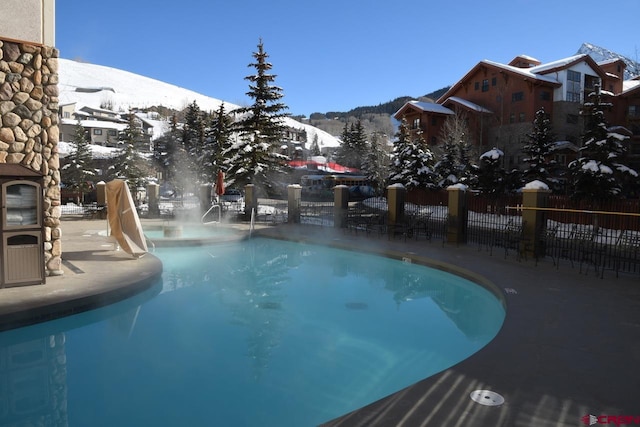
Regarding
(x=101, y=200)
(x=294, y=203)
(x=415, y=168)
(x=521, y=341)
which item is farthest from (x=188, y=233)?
(x=415, y=168)

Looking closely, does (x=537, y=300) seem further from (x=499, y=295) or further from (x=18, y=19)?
(x=18, y=19)

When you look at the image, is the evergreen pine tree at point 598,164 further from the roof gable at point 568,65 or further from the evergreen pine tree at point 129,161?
the evergreen pine tree at point 129,161

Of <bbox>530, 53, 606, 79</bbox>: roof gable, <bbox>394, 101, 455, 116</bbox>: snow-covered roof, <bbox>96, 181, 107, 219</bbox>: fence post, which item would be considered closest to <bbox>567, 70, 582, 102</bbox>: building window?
<bbox>530, 53, 606, 79</bbox>: roof gable

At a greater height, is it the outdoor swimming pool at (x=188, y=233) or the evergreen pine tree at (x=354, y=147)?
the evergreen pine tree at (x=354, y=147)

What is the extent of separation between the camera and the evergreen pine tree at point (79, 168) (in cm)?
2988

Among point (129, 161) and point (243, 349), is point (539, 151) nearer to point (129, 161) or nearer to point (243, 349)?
point (243, 349)

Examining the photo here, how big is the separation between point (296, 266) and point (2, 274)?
23.4ft

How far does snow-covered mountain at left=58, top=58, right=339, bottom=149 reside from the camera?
138500mm

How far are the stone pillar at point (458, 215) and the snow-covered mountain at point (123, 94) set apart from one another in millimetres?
106431

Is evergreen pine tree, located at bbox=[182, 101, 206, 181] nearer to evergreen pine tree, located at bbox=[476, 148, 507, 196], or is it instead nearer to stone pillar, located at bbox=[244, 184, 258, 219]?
stone pillar, located at bbox=[244, 184, 258, 219]

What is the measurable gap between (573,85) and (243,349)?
130 ft

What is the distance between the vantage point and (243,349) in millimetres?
6484

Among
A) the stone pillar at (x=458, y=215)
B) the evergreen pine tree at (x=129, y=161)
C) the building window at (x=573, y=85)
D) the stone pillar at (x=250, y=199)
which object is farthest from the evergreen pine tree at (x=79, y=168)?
the building window at (x=573, y=85)

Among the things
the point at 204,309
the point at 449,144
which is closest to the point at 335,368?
the point at 204,309
